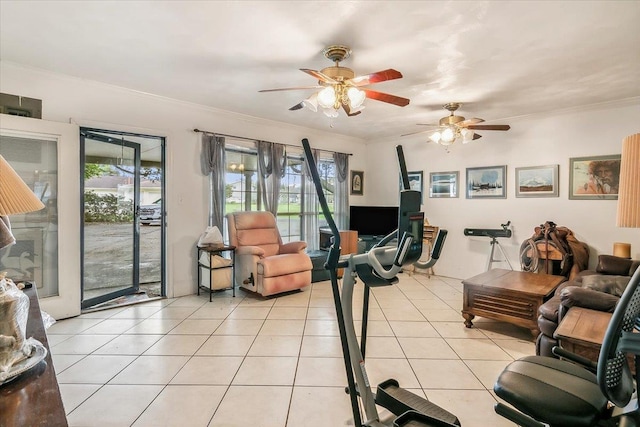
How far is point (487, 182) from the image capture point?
483 centimetres

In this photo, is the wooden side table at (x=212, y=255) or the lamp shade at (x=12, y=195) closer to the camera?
the lamp shade at (x=12, y=195)

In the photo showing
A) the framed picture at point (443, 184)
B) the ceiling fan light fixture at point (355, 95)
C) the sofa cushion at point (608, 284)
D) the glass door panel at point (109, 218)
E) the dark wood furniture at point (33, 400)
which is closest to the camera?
the dark wood furniture at point (33, 400)

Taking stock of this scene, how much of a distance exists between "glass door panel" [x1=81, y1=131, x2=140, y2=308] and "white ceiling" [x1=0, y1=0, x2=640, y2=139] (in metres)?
0.87

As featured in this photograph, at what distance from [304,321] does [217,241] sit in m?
1.58

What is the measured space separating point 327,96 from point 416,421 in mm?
2143

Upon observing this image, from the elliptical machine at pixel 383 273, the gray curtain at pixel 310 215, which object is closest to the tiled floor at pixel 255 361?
the elliptical machine at pixel 383 273

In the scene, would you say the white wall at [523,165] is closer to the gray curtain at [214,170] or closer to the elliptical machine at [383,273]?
the gray curtain at [214,170]

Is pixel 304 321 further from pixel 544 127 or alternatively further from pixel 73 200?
pixel 544 127

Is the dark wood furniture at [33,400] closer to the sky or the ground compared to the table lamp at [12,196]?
closer to the ground

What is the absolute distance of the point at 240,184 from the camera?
4.78 metres

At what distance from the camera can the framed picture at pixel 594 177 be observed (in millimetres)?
3816

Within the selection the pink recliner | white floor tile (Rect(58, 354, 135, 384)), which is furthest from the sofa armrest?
white floor tile (Rect(58, 354, 135, 384))

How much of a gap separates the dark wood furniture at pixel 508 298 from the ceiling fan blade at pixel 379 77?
2.16 meters

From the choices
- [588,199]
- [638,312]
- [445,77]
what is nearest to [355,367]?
[638,312]
